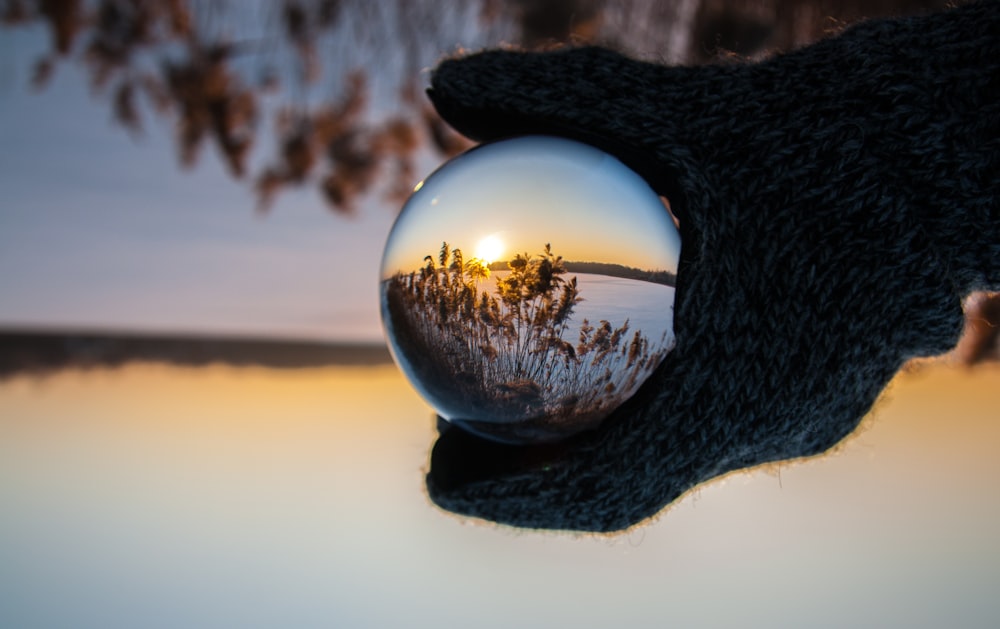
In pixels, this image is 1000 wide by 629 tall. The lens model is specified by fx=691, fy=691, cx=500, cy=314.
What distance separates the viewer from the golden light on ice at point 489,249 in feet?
0.98

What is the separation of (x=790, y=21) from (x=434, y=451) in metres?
1.49

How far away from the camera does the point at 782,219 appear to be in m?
0.32

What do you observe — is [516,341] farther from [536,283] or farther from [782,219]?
[782,219]

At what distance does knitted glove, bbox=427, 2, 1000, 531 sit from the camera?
32 centimetres

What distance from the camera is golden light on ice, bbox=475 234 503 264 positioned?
0.30 m

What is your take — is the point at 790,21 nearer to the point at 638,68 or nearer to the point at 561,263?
the point at 638,68

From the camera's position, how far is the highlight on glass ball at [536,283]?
0.98ft

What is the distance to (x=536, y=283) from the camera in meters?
0.30

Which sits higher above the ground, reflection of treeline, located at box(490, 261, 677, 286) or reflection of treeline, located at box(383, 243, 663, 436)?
reflection of treeline, located at box(490, 261, 677, 286)

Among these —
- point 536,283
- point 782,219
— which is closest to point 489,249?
point 536,283

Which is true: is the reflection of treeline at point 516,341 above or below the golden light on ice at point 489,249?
below

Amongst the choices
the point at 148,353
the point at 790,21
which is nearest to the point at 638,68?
the point at 790,21

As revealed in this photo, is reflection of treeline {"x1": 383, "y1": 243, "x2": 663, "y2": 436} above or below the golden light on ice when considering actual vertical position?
below

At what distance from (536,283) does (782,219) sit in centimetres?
12
